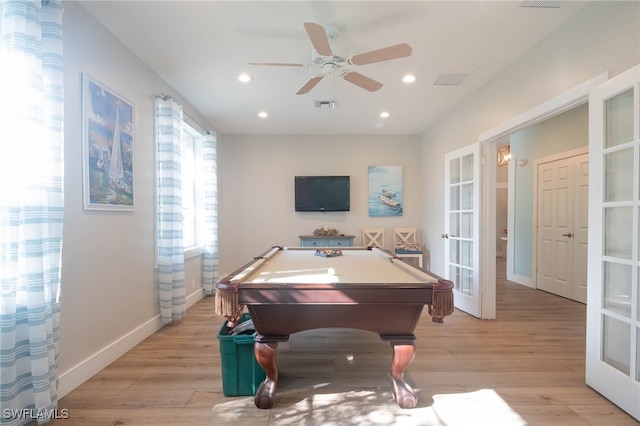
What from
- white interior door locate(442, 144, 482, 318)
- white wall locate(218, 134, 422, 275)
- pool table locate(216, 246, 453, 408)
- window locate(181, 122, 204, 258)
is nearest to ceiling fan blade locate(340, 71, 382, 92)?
pool table locate(216, 246, 453, 408)

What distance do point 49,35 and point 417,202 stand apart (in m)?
5.23

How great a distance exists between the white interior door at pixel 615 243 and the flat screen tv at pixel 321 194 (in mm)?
3611

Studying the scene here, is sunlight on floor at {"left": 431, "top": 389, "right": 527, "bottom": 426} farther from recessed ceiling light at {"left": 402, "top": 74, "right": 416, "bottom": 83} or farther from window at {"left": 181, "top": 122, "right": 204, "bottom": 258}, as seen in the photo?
window at {"left": 181, "top": 122, "right": 204, "bottom": 258}

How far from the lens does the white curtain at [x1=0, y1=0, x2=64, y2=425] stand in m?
1.53

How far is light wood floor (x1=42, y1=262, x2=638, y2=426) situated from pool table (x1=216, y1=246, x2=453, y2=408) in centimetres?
20

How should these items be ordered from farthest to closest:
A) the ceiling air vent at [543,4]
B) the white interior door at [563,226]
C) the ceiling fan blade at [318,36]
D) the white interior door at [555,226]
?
the white interior door at [555,226], the white interior door at [563,226], the ceiling air vent at [543,4], the ceiling fan blade at [318,36]

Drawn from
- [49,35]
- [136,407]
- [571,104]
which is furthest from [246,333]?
[571,104]

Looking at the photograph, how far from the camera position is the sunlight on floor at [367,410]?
1.69 meters

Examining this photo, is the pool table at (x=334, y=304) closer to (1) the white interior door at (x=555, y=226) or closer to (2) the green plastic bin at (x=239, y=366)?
(2) the green plastic bin at (x=239, y=366)

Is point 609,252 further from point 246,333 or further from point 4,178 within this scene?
point 4,178

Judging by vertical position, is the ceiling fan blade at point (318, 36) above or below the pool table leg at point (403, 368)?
above

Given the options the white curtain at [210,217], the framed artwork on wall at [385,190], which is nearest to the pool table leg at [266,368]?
the white curtain at [210,217]

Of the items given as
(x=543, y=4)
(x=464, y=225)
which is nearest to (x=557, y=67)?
(x=543, y=4)

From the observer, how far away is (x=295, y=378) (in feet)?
6.98
